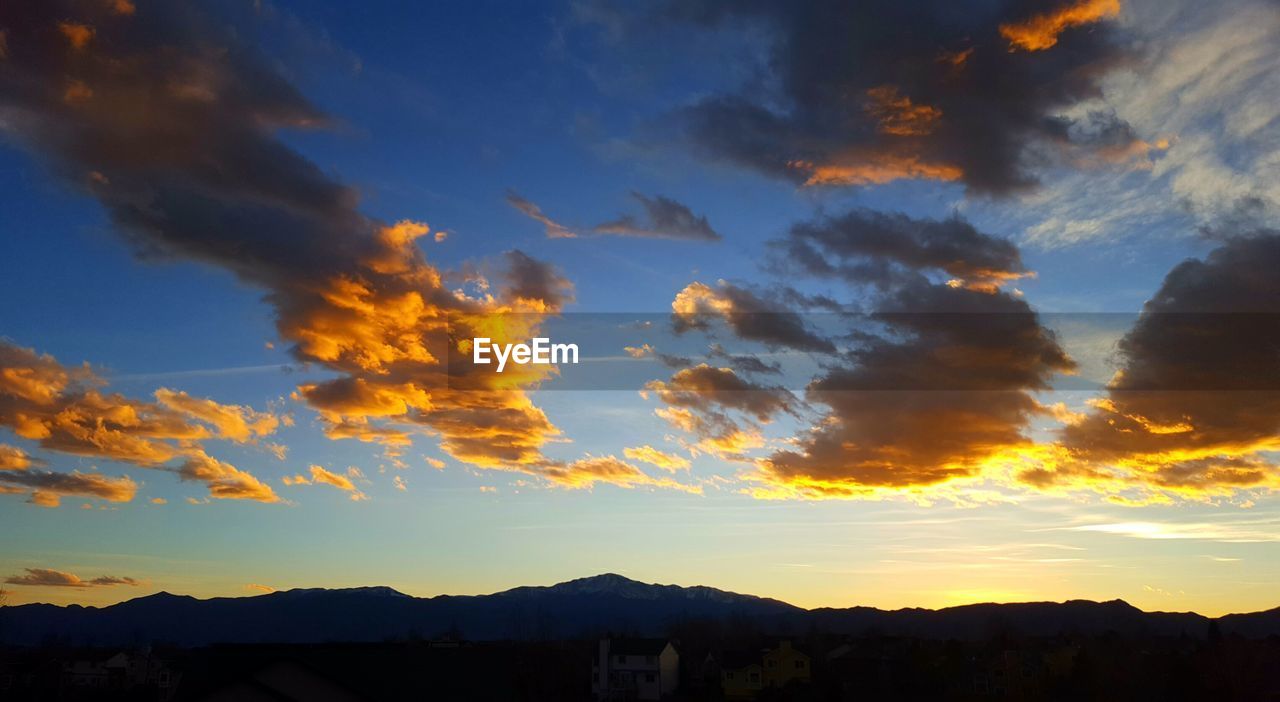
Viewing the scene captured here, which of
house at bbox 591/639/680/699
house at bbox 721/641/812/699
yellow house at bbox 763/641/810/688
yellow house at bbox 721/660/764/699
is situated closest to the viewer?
yellow house at bbox 721/660/764/699

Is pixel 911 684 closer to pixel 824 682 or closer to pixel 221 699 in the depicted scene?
pixel 824 682

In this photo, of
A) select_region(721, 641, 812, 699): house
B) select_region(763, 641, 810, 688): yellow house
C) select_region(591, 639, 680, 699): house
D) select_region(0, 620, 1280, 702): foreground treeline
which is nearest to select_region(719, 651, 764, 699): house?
select_region(721, 641, 812, 699): house

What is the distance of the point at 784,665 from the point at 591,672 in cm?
2685

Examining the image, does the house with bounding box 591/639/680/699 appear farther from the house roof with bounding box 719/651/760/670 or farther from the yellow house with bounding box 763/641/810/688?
the yellow house with bounding box 763/641/810/688

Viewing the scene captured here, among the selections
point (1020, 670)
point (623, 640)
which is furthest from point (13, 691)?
point (1020, 670)

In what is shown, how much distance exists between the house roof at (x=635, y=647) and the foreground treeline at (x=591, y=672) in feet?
21.3

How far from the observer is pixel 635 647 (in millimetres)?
120938

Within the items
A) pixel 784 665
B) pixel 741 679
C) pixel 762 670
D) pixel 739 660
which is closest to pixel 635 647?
pixel 739 660

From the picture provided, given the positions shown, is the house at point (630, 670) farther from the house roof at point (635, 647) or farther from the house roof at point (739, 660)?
the house roof at point (739, 660)

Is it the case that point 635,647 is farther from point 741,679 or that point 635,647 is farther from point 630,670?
point 741,679

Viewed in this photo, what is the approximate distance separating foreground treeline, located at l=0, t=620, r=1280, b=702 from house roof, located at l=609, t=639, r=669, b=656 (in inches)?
255

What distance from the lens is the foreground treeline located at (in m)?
42.8

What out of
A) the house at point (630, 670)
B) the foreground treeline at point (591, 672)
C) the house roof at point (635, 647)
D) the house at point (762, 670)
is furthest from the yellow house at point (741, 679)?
the house roof at point (635, 647)

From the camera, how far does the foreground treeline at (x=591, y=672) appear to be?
4281cm
